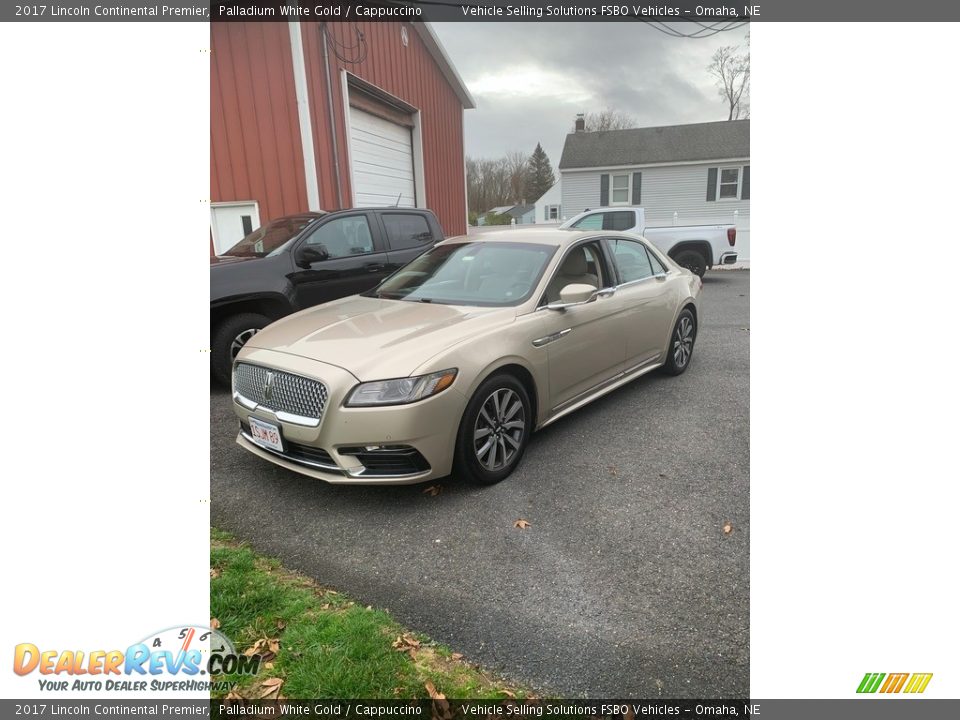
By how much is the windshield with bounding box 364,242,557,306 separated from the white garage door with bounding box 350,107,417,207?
19.8ft

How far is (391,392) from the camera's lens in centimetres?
291

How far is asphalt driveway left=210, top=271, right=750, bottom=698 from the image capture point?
209cm

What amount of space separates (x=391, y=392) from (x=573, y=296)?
144cm

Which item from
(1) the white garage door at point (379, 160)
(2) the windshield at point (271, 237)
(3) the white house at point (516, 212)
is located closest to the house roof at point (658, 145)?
(1) the white garage door at point (379, 160)

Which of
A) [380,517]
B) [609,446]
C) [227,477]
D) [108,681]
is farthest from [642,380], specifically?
[108,681]

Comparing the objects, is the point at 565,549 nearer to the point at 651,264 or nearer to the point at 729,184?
the point at 651,264

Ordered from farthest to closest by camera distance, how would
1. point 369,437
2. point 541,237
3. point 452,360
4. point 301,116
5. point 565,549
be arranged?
1. point 301,116
2. point 541,237
3. point 452,360
4. point 369,437
5. point 565,549

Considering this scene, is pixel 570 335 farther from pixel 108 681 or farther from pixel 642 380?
pixel 108 681

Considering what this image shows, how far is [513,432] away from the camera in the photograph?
3.48 m

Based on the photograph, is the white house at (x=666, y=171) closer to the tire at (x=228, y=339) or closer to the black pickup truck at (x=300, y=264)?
the black pickup truck at (x=300, y=264)

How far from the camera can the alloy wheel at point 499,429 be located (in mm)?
3250

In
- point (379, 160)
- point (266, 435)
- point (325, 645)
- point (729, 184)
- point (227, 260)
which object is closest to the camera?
point (325, 645)

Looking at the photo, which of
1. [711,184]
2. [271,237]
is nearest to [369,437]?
[271,237]

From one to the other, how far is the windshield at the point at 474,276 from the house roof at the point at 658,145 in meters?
21.3
